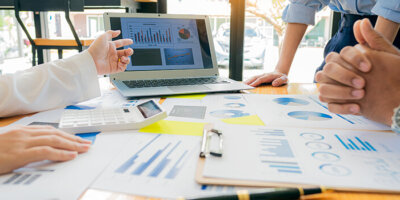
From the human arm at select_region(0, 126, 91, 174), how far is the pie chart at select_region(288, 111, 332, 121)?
43 centimetres

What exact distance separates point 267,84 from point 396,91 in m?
0.58

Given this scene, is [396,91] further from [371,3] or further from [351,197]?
[371,3]

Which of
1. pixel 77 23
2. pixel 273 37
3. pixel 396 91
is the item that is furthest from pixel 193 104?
pixel 77 23

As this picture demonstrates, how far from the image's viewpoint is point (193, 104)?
73cm

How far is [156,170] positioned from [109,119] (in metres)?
0.21

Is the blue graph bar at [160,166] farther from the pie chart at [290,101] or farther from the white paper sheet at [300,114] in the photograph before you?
the pie chart at [290,101]

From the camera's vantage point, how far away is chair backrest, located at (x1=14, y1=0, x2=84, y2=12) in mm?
2070

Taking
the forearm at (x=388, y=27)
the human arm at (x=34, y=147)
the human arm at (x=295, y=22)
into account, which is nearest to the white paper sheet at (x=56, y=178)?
the human arm at (x=34, y=147)

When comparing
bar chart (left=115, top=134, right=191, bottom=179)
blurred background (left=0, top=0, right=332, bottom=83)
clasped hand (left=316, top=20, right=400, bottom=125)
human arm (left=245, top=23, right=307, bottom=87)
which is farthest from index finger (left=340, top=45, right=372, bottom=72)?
blurred background (left=0, top=0, right=332, bottom=83)

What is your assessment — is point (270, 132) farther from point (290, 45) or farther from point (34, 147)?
point (290, 45)

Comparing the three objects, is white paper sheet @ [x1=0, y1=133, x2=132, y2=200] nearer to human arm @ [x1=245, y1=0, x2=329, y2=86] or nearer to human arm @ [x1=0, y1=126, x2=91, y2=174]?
human arm @ [x1=0, y1=126, x2=91, y2=174]

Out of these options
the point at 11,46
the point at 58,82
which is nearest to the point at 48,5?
the point at 11,46

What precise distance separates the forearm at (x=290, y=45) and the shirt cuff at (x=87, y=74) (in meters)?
0.76

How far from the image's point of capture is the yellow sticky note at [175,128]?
1.71 feet
